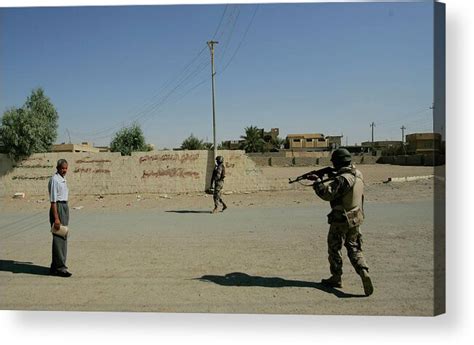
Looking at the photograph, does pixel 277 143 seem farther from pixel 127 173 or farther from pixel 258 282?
pixel 258 282

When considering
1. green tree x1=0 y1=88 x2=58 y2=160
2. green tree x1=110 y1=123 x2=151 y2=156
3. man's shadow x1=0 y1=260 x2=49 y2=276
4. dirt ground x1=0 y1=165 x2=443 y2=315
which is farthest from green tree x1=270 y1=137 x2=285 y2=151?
man's shadow x1=0 y1=260 x2=49 y2=276

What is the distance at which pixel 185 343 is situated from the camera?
12.9 feet

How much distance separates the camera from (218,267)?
17.9 ft

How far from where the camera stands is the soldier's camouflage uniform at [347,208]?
4.38 metres

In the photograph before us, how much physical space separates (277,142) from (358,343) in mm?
66300

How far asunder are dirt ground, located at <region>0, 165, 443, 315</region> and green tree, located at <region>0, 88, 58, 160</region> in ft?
20.8

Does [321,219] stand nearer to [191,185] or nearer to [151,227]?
[151,227]

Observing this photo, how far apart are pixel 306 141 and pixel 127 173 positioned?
56988mm

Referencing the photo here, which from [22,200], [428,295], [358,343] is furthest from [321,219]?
[22,200]

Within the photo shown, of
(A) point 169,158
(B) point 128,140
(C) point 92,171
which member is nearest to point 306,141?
A: (B) point 128,140

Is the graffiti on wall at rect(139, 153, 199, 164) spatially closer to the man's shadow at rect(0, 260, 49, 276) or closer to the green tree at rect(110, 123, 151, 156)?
the man's shadow at rect(0, 260, 49, 276)

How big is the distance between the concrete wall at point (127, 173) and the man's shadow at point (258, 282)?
1077 cm

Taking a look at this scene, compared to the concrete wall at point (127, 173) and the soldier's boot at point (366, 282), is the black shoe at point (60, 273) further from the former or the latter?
the concrete wall at point (127, 173)

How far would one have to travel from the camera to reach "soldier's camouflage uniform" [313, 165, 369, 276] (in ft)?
14.4
